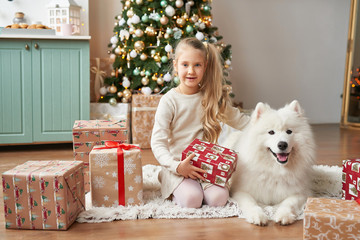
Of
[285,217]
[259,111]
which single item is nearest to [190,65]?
[259,111]

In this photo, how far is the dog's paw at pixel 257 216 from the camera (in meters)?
1.65

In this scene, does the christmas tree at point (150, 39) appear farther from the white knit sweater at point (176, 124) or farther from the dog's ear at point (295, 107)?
the dog's ear at point (295, 107)

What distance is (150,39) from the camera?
361 centimetres

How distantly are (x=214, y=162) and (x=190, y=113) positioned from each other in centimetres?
38

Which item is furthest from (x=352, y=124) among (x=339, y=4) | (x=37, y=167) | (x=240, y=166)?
(x=37, y=167)

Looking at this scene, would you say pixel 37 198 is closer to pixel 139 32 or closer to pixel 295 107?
pixel 295 107

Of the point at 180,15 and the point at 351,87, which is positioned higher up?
the point at 180,15

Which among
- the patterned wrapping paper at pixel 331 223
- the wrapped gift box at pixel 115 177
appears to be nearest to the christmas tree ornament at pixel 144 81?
the wrapped gift box at pixel 115 177

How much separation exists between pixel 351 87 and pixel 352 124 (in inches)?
19.3

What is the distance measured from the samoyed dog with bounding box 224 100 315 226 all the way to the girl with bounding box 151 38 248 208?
0.69 ft

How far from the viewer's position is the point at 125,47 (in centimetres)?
359

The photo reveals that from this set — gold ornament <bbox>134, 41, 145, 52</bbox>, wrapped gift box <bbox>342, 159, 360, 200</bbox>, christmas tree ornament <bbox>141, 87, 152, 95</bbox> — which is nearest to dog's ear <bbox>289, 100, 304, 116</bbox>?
wrapped gift box <bbox>342, 159, 360, 200</bbox>

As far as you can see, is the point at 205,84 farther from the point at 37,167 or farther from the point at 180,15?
the point at 180,15

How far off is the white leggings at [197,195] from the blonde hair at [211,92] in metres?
0.33
